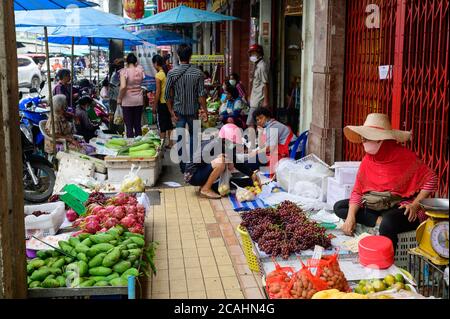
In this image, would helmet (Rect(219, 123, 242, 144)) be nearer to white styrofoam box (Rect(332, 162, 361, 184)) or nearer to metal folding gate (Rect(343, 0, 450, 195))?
metal folding gate (Rect(343, 0, 450, 195))

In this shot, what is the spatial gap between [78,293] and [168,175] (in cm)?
536

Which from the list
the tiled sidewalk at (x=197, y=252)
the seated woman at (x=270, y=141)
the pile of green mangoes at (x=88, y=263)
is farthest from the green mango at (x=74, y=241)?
the seated woman at (x=270, y=141)

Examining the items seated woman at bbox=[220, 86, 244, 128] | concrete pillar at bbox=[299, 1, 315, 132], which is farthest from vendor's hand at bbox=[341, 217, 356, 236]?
seated woman at bbox=[220, 86, 244, 128]

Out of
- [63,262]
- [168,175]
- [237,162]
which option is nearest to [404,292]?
[63,262]

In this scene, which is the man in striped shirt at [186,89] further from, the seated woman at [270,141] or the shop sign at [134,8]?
the shop sign at [134,8]

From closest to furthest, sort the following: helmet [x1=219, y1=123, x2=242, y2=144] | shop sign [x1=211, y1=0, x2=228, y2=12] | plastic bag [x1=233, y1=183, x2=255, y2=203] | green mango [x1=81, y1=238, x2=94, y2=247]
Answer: green mango [x1=81, y1=238, x2=94, y2=247]
plastic bag [x1=233, y1=183, x2=255, y2=203]
helmet [x1=219, y1=123, x2=242, y2=144]
shop sign [x1=211, y1=0, x2=228, y2=12]

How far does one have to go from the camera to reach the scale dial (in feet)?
11.2

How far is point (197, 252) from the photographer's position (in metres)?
5.55

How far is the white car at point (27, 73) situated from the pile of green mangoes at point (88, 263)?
25.1m

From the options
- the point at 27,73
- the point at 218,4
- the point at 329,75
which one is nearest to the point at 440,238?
the point at 329,75

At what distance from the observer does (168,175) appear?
912cm

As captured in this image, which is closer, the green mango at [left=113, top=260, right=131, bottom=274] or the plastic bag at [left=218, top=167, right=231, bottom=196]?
the green mango at [left=113, top=260, right=131, bottom=274]

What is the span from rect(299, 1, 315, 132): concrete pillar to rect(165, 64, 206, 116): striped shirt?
1567 millimetres
